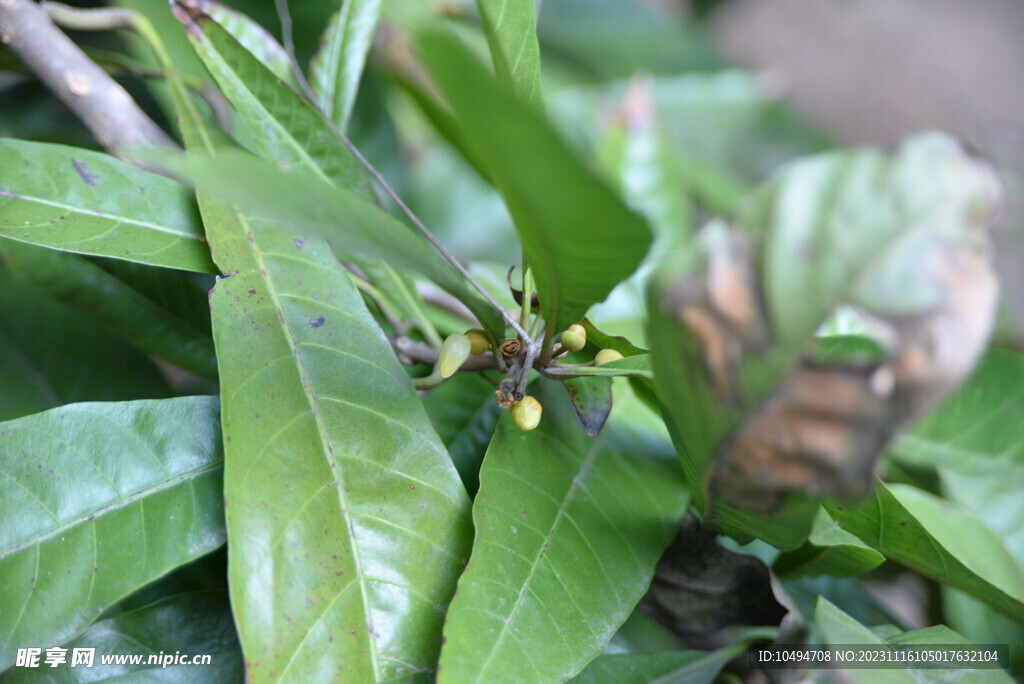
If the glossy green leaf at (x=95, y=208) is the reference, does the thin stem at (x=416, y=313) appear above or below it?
below

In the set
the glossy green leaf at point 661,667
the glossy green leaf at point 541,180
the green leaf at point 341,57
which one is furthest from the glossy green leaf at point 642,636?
the green leaf at point 341,57

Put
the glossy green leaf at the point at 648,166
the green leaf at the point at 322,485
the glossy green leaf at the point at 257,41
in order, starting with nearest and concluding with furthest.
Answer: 1. the green leaf at the point at 322,485
2. the glossy green leaf at the point at 257,41
3. the glossy green leaf at the point at 648,166

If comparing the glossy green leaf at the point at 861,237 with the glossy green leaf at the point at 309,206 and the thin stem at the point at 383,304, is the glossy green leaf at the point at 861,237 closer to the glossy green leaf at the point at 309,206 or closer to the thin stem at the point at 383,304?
the glossy green leaf at the point at 309,206

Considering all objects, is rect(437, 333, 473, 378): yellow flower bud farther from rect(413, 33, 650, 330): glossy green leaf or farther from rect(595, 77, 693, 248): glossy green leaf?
rect(595, 77, 693, 248): glossy green leaf

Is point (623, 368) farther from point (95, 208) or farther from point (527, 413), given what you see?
point (95, 208)

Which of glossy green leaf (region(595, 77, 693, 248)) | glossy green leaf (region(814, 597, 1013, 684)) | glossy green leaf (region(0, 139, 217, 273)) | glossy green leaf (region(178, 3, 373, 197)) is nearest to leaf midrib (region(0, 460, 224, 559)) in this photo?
glossy green leaf (region(0, 139, 217, 273))

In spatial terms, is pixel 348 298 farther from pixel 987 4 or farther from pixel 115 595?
pixel 987 4
